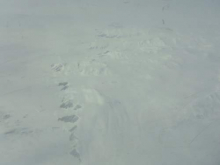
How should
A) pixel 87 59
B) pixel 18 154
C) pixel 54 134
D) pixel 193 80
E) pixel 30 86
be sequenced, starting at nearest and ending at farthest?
pixel 18 154 → pixel 54 134 → pixel 30 86 → pixel 193 80 → pixel 87 59

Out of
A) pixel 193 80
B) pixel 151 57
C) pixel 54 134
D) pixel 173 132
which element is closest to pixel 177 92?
pixel 193 80

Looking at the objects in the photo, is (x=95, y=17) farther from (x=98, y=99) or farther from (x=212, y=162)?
(x=212, y=162)

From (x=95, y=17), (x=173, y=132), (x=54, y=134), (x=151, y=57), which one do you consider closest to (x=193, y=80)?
(x=151, y=57)

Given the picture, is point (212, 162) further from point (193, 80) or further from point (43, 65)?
point (43, 65)

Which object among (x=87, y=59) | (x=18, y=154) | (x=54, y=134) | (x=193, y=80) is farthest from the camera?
(x=87, y=59)

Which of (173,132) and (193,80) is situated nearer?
(173,132)

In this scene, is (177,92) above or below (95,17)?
below
